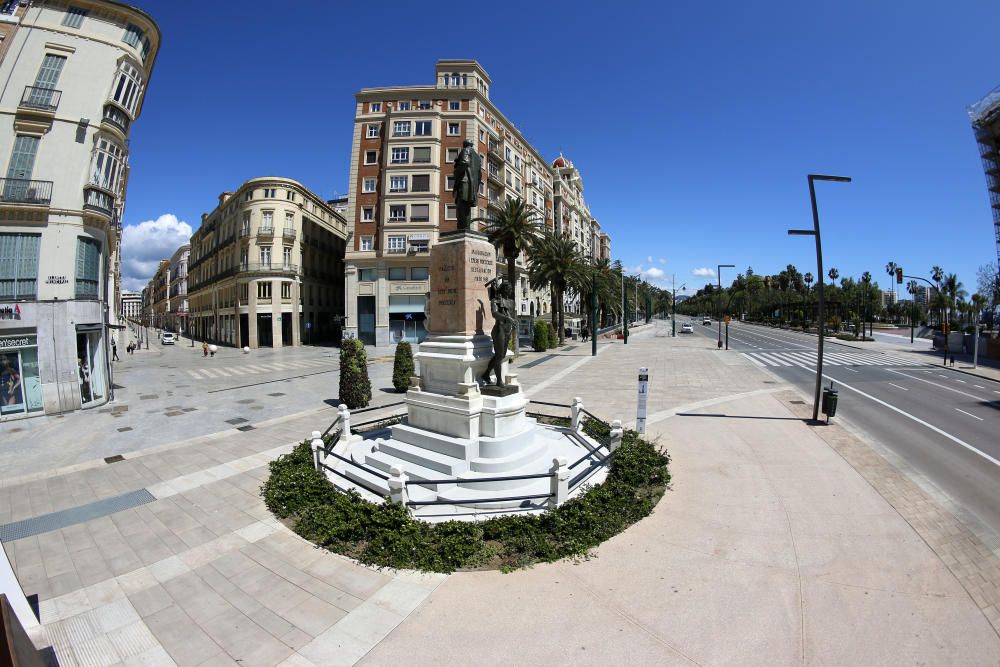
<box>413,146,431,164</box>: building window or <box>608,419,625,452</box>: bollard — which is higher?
<box>413,146,431,164</box>: building window

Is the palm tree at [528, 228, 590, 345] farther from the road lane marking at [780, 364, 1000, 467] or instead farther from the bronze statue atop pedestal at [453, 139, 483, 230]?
the bronze statue atop pedestal at [453, 139, 483, 230]

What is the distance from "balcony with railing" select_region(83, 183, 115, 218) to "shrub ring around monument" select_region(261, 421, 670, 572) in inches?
570

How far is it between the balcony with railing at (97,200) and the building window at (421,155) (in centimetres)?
2806

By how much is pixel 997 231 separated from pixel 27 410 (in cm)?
8531

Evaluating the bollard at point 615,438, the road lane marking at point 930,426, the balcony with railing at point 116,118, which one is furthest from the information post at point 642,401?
the balcony with railing at point 116,118

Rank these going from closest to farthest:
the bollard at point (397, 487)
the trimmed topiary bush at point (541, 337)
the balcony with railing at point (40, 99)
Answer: the bollard at point (397, 487) < the balcony with railing at point (40, 99) < the trimmed topiary bush at point (541, 337)

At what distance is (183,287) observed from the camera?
89000 mm

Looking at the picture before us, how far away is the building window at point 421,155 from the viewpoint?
40656 mm

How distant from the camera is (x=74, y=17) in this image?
14.9m

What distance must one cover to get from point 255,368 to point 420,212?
20726 millimetres

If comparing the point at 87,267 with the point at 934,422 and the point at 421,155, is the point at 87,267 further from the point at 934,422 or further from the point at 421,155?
the point at 421,155

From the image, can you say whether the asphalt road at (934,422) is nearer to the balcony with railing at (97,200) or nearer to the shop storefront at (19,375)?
the shop storefront at (19,375)

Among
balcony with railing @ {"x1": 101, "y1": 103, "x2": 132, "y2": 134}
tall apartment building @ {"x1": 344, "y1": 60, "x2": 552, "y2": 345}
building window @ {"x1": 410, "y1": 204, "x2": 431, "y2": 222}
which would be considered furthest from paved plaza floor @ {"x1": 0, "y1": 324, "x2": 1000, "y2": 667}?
building window @ {"x1": 410, "y1": 204, "x2": 431, "y2": 222}

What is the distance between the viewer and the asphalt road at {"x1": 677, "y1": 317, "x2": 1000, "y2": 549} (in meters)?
7.93
